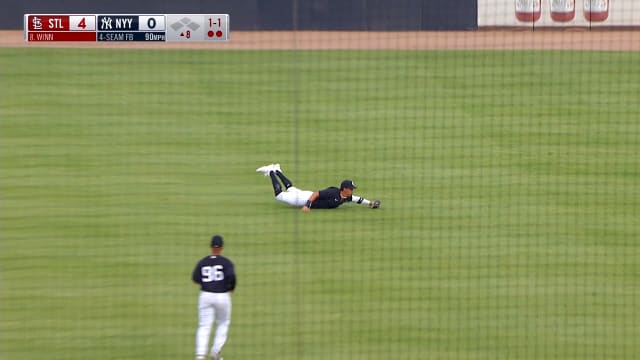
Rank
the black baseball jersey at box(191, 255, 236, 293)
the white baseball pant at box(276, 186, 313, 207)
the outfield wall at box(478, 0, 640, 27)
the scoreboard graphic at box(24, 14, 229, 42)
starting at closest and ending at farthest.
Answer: the scoreboard graphic at box(24, 14, 229, 42) → the black baseball jersey at box(191, 255, 236, 293) → the white baseball pant at box(276, 186, 313, 207) → the outfield wall at box(478, 0, 640, 27)

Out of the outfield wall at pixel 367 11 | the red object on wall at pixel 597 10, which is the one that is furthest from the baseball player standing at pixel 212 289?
the red object on wall at pixel 597 10

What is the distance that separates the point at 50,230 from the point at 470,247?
5839mm

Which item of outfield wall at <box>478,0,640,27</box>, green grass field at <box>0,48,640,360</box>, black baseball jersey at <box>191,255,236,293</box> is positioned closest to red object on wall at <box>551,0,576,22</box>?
outfield wall at <box>478,0,640,27</box>

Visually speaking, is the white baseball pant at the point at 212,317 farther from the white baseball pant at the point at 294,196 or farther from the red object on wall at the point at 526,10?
the red object on wall at the point at 526,10

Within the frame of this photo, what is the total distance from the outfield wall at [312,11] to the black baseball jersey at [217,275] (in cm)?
1689

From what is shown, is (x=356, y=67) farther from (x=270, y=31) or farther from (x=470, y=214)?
(x=470, y=214)

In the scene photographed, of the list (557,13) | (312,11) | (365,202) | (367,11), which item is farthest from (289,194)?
(557,13)

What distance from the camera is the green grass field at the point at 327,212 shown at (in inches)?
501

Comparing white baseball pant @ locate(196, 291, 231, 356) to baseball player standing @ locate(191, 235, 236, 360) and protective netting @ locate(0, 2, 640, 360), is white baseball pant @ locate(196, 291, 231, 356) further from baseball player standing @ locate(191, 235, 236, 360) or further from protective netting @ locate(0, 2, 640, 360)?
protective netting @ locate(0, 2, 640, 360)

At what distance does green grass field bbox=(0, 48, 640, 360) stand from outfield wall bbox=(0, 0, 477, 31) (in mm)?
856

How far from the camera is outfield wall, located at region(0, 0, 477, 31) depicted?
27688 mm

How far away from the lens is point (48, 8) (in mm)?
28781

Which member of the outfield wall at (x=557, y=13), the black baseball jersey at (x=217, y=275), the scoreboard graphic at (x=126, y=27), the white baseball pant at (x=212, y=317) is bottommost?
the white baseball pant at (x=212, y=317)

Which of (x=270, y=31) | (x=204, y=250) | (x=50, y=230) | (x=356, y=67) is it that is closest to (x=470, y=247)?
(x=204, y=250)
